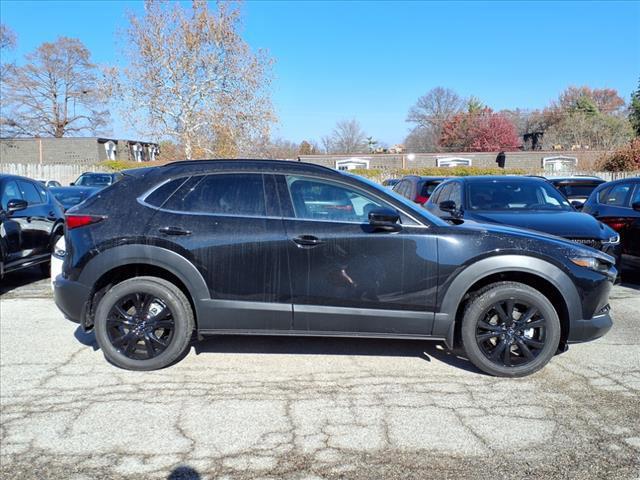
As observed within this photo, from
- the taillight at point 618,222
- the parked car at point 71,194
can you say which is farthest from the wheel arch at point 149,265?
the parked car at point 71,194

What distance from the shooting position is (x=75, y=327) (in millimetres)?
5477

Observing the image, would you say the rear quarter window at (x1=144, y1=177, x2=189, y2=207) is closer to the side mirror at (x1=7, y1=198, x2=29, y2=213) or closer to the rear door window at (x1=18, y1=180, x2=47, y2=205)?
the side mirror at (x1=7, y1=198, x2=29, y2=213)

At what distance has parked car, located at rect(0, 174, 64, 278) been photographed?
22.6 ft

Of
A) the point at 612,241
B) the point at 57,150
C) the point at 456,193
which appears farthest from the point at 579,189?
the point at 57,150

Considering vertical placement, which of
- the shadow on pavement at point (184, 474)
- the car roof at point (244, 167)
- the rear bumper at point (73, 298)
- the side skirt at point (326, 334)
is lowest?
the shadow on pavement at point (184, 474)

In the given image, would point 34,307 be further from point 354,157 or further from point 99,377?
point 354,157

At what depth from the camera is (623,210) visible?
297 inches

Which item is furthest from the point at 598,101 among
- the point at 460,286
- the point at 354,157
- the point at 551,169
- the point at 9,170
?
the point at 460,286

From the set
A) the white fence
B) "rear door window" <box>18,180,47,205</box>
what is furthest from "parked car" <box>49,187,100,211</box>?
the white fence

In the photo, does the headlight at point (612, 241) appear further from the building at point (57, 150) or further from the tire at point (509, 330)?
the building at point (57, 150)

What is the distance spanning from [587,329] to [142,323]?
145 inches

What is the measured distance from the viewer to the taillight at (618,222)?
7363 mm

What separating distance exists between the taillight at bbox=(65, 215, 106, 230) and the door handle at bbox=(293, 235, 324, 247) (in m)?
1.66

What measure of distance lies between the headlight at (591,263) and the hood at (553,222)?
69.7 inches
